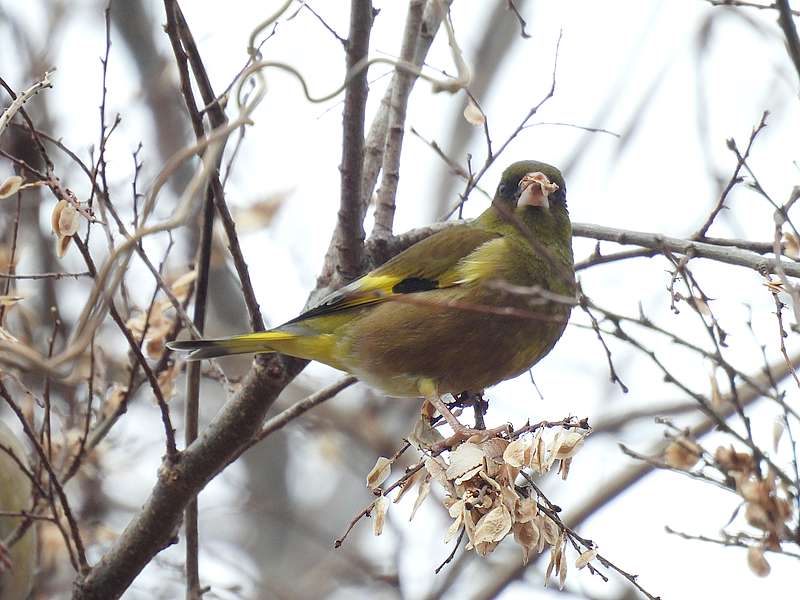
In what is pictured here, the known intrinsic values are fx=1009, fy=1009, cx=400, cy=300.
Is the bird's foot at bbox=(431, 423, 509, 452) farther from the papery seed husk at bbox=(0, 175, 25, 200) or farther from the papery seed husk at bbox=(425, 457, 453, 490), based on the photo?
the papery seed husk at bbox=(0, 175, 25, 200)

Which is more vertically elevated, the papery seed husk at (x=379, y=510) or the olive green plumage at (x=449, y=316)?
the olive green plumage at (x=449, y=316)

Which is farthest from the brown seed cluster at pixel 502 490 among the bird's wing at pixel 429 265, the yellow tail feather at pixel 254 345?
the bird's wing at pixel 429 265

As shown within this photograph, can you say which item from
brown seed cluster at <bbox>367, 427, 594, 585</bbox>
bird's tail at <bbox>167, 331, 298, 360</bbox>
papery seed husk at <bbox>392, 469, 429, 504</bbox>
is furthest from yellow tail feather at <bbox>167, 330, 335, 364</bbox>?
brown seed cluster at <bbox>367, 427, 594, 585</bbox>

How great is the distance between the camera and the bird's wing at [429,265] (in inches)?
174

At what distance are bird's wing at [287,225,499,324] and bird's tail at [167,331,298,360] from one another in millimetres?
472

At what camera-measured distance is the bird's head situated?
4.52m

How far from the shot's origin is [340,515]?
378 inches

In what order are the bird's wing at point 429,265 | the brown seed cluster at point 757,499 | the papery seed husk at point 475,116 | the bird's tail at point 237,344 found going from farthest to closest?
the bird's wing at point 429,265 < the papery seed husk at point 475,116 < the bird's tail at point 237,344 < the brown seed cluster at point 757,499

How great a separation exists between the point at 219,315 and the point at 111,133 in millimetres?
4485

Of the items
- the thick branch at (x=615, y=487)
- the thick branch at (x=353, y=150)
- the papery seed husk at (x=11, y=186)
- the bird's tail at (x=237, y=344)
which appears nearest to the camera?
the thick branch at (x=353, y=150)

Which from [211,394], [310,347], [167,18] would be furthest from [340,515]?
[167,18]

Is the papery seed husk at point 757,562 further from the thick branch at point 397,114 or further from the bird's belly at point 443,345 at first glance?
the thick branch at point 397,114

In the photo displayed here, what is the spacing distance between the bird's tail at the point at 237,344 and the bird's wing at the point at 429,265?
1.55 feet

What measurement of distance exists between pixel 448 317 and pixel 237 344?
88 centimetres
